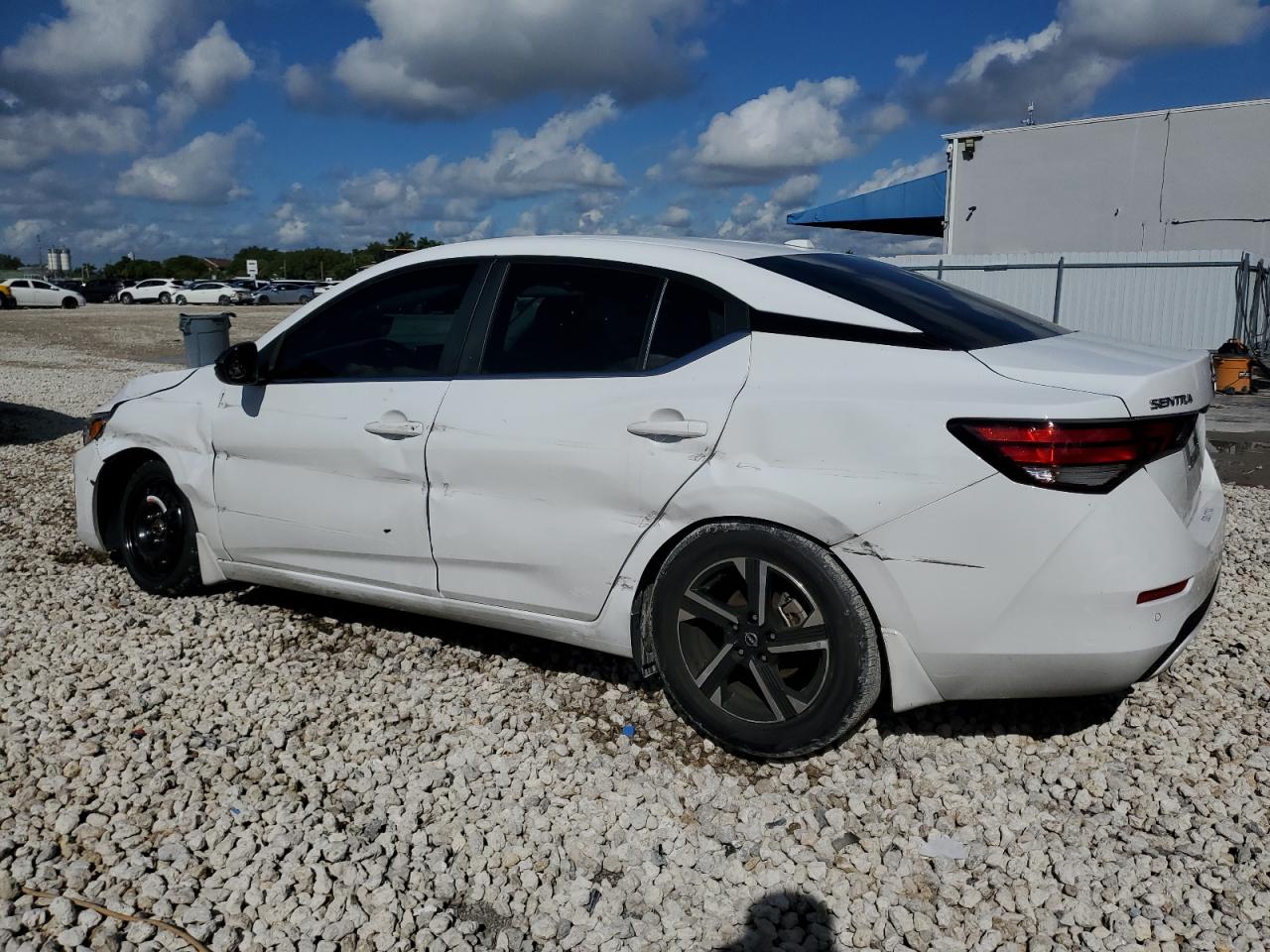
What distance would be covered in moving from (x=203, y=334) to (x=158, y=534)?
35.1 feet

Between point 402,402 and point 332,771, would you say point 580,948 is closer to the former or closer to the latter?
point 332,771

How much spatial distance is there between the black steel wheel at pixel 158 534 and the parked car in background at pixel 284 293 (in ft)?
176

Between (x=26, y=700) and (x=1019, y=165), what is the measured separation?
26263 mm

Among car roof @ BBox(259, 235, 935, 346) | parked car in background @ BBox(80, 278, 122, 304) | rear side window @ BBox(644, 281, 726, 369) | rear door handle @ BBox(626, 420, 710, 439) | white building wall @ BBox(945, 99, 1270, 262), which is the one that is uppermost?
white building wall @ BBox(945, 99, 1270, 262)

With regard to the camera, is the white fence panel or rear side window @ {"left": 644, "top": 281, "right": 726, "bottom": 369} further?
the white fence panel

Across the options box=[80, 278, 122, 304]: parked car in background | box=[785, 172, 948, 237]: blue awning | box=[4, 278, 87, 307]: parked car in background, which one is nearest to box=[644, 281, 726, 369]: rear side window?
box=[785, 172, 948, 237]: blue awning

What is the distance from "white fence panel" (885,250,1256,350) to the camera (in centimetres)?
1859

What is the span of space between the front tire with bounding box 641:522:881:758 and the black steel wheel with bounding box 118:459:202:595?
2.40m

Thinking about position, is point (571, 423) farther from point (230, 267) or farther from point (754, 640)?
point (230, 267)

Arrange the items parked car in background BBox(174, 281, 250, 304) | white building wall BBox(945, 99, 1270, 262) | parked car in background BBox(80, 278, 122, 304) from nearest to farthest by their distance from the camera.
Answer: white building wall BBox(945, 99, 1270, 262) < parked car in background BBox(174, 281, 250, 304) < parked car in background BBox(80, 278, 122, 304)

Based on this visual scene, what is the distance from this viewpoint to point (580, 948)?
250 centimetres

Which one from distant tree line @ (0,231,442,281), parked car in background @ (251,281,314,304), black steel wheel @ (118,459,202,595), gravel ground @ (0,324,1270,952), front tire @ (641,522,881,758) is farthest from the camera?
distant tree line @ (0,231,442,281)

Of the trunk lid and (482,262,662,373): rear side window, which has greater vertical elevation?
(482,262,662,373): rear side window

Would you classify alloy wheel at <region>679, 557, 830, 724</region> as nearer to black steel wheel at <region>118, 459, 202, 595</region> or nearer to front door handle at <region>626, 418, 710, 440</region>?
front door handle at <region>626, 418, 710, 440</region>
